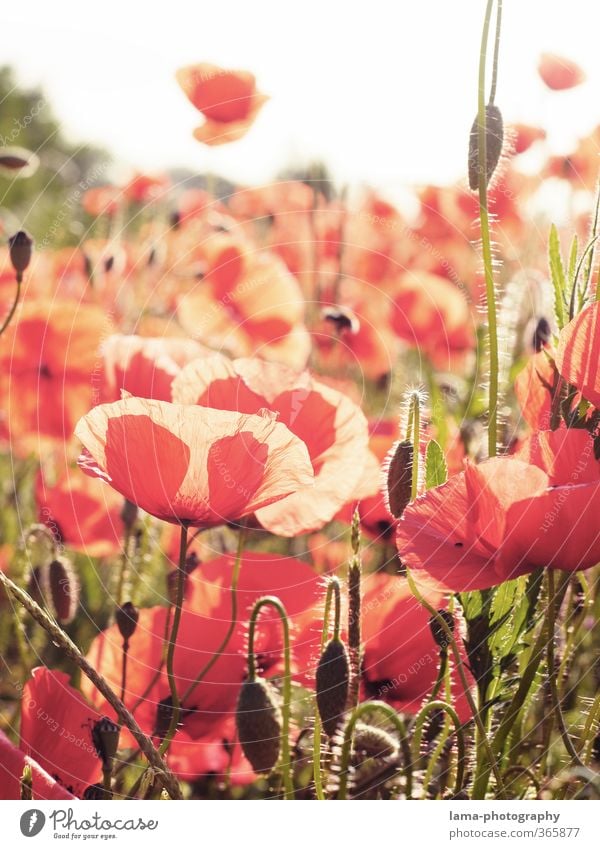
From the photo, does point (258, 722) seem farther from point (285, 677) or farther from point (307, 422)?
point (307, 422)

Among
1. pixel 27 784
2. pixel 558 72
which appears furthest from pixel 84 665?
pixel 558 72

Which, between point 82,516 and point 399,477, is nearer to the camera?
point 399,477

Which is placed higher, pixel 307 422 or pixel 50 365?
pixel 50 365

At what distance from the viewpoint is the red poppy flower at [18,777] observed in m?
0.48

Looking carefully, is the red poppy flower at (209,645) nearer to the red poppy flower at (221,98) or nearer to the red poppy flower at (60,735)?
the red poppy flower at (60,735)

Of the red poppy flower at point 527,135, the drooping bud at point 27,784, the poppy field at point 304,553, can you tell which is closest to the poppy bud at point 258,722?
the poppy field at point 304,553

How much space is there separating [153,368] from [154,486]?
0.16 m

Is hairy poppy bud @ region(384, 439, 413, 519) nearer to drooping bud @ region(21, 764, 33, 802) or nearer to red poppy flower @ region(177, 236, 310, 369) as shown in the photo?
drooping bud @ region(21, 764, 33, 802)

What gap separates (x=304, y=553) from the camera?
2.34ft

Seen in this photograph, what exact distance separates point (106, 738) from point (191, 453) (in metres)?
0.15

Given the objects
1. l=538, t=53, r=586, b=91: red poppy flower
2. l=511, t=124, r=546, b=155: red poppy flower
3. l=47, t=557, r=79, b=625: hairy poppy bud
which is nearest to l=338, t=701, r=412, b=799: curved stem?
l=47, t=557, r=79, b=625: hairy poppy bud

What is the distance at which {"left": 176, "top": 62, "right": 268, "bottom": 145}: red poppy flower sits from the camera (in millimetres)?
619

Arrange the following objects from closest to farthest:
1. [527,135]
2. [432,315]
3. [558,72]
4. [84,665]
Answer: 1. [84,665]
2. [558,72]
3. [527,135]
4. [432,315]
